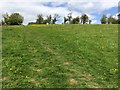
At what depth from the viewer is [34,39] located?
30969 mm

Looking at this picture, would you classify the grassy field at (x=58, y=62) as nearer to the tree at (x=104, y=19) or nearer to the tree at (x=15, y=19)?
the tree at (x=15, y=19)

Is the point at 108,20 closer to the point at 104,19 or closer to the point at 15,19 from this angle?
the point at 104,19

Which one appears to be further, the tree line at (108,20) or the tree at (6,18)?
the tree line at (108,20)

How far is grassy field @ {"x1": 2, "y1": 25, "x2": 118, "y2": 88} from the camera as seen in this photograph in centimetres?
1780

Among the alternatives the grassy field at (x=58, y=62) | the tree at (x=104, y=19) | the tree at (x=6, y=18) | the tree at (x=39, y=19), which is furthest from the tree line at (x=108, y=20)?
the grassy field at (x=58, y=62)

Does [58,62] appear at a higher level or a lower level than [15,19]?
lower

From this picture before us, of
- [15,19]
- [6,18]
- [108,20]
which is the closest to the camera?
[15,19]

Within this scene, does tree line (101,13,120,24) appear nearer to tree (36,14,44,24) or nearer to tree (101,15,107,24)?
tree (101,15,107,24)

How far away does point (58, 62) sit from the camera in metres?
21.8

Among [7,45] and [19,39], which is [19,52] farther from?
[19,39]

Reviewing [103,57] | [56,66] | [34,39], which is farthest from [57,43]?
[56,66]

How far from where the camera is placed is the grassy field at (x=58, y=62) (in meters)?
17.8

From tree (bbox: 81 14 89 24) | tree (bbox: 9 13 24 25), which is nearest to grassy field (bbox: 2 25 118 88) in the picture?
tree (bbox: 9 13 24 25)

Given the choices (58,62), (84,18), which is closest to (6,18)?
(84,18)
